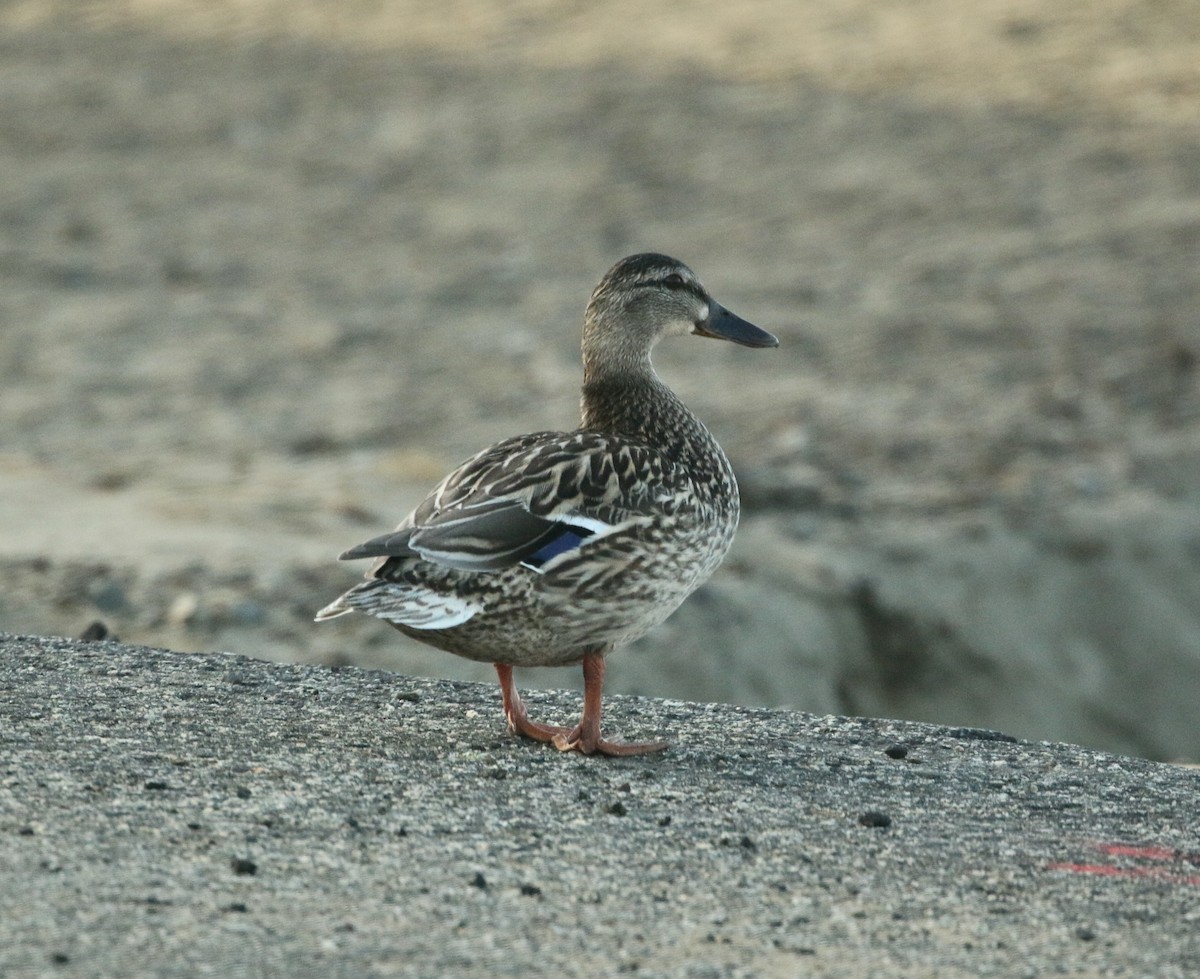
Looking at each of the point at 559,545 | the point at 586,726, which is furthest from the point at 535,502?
the point at 586,726

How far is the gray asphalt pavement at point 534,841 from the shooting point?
4312 millimetres

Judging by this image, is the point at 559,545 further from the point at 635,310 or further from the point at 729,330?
the point at 729,330

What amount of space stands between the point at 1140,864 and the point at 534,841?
1439 mm

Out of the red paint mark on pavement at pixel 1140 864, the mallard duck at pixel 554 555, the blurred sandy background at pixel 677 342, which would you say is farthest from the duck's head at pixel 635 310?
the blurred sandy background at pixel 677 342

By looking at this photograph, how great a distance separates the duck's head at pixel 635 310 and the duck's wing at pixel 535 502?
0.57m

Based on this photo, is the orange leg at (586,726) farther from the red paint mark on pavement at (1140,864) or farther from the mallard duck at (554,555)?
the red paint mark on pavement at (1140,864)

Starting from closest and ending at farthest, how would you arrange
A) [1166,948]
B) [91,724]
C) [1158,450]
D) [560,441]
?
[1166,948]
[91,724]
[560,441]
[1158,450]

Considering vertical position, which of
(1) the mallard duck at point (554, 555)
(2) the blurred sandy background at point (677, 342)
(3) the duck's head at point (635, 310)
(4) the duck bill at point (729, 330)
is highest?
(3) the duck's head at point (635, 310)

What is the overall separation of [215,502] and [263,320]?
10.8 feet

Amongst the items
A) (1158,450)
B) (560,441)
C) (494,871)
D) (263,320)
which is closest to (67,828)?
(494,871)

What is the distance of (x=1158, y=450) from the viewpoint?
38.1ft

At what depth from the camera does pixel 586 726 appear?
578 cm

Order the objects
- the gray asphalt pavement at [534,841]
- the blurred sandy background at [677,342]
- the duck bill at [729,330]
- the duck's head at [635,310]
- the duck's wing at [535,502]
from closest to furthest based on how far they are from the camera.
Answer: the gray asphalt pavement at [534,841], the duck's wing at [535,502], the duck's head at [635,310], the duck bill at [729,330], the blurred sandy background at [677,342]

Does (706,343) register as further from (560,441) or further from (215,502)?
(560,441)
